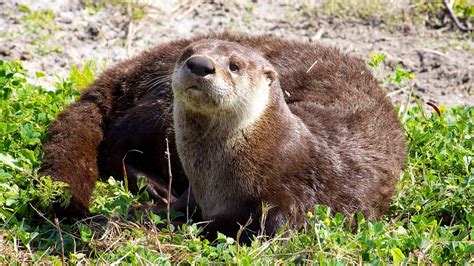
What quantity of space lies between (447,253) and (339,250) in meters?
0.45

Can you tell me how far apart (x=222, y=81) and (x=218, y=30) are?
3145 millimetres

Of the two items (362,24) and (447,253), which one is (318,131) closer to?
(447,253)

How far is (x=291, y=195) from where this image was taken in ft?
13.0

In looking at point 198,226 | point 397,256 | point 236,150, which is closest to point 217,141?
→ point 236,150

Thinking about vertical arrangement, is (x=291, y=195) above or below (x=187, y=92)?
below

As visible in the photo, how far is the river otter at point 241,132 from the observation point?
12.8 feet

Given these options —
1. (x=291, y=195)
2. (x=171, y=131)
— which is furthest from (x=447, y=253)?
(x=171, y=131)

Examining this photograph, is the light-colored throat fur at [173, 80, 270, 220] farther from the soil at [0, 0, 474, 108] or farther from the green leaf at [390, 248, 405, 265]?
the soil at [0, 0, 474, 108]

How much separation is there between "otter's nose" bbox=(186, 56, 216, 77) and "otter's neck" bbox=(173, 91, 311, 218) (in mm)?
300

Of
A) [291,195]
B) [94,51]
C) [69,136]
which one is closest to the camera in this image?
[291,195]

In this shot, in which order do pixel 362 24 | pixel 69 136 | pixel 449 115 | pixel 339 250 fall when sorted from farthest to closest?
pixel 362 24, pixel 449 115, pixel 69 136, pixel 339 250

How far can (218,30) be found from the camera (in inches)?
270

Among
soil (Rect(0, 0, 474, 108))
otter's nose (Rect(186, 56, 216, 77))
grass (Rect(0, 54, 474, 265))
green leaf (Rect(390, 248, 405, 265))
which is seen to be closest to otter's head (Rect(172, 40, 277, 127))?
otter's nose (Rect(186, 56, 216, 77))

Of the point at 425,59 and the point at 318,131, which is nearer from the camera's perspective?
the point at 318,131
